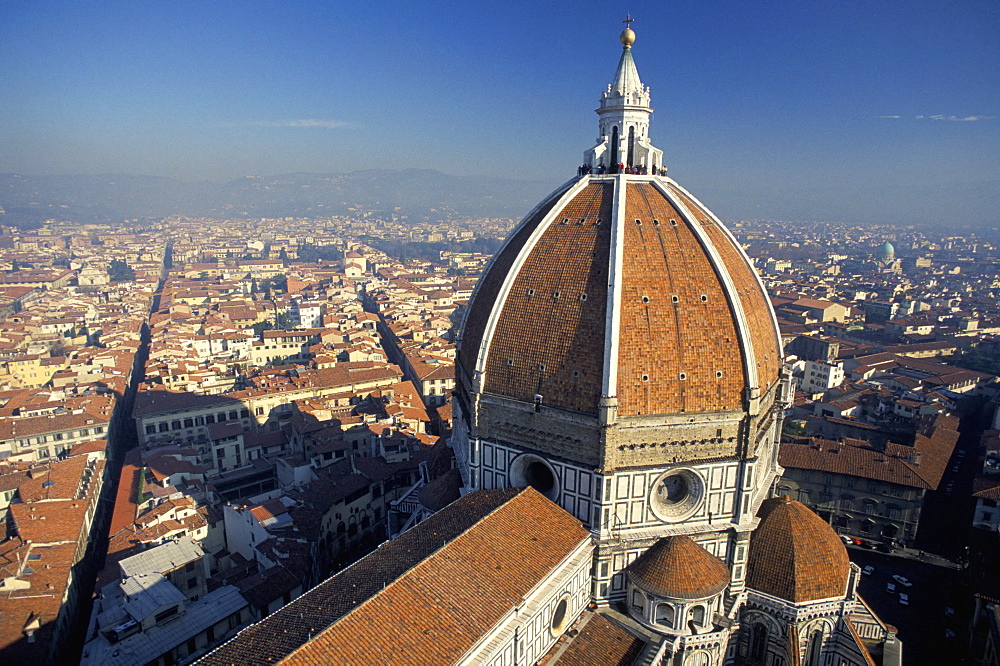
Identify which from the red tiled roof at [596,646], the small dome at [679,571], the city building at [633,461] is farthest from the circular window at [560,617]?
the small dome at [679,571]

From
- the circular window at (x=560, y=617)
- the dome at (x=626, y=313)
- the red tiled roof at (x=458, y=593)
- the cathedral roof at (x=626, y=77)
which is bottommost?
the circular window at (x=560, y=617)

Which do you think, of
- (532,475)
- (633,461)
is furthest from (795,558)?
(532,475)

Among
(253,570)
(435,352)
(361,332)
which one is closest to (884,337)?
(435,352)

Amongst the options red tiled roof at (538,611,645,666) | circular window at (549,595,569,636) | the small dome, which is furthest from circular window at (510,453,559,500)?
red tiled roof at (538,611,645,666)

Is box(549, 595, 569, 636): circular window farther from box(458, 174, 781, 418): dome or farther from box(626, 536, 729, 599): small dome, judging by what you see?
box(458, 174, 781, 418): dome

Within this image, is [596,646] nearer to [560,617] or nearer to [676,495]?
[560,617]

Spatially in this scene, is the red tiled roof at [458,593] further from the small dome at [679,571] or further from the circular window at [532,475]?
the small dome at [679,571]
